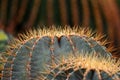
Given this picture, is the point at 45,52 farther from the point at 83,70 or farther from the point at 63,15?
the point at 63,15

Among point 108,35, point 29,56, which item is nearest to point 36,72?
point 29,56

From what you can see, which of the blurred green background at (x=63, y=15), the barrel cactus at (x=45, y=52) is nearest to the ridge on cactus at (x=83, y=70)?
the barrel cactus at (x=45, y=52)

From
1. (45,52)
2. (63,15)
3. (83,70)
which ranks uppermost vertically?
(63,15)

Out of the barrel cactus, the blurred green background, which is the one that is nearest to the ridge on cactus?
the barrel cactus

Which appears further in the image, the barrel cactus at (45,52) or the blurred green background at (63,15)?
the blurred green background at (63,15)

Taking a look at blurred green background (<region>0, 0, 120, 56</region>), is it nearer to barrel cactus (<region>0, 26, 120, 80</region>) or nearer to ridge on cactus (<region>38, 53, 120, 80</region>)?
barrel cactus (<region>0, 26, 120, 80</region>)

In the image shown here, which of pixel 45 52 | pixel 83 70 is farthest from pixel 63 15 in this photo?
pixel 83 70

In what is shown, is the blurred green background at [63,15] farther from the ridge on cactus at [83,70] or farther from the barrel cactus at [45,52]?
the ridge on cactus at [83,70]

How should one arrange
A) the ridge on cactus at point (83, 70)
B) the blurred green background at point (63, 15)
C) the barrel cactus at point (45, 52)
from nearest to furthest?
the ridge on cactus at point (83, 70)
the barrel cactus at point (45, 52)
the blurred green background at point (63, 15)
